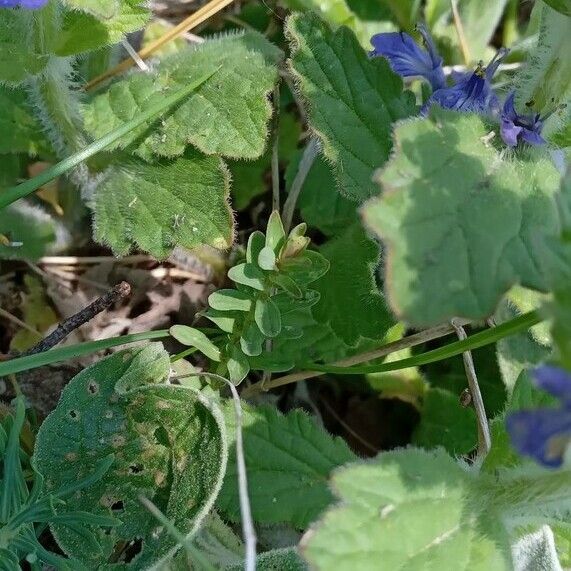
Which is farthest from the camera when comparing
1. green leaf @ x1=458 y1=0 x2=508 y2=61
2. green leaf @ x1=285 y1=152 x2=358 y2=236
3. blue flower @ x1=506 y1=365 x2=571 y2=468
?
green leaf @ x1=458 y1=0 x2=508 y2=61

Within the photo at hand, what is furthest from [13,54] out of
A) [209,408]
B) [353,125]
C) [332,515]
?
[332,515]

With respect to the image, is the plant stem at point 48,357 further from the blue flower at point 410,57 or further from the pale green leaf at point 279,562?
the blue flower at point 410,57

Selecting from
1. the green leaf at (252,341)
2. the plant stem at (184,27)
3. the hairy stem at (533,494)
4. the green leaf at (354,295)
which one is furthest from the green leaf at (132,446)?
the plant stem at (184,27)

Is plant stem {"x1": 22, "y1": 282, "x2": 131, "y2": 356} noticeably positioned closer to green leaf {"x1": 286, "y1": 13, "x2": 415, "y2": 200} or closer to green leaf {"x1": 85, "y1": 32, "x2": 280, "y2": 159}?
green leaf {"x1": 85, "y1": 32, "x2": 280, "y2": 159}

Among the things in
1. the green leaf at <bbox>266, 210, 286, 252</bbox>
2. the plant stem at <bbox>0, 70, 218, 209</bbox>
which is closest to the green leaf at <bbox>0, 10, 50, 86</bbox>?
the plant stem at <bbox>0, 70, 218, 209</bbox>

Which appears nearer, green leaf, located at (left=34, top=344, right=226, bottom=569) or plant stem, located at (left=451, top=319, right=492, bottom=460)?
green leaf, located at (left=34, top=344, right=226, bottom=569)

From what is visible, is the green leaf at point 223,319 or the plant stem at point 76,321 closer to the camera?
the green leaf at point 223,319

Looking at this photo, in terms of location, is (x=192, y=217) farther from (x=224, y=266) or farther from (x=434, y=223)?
(x=434, y=223)
